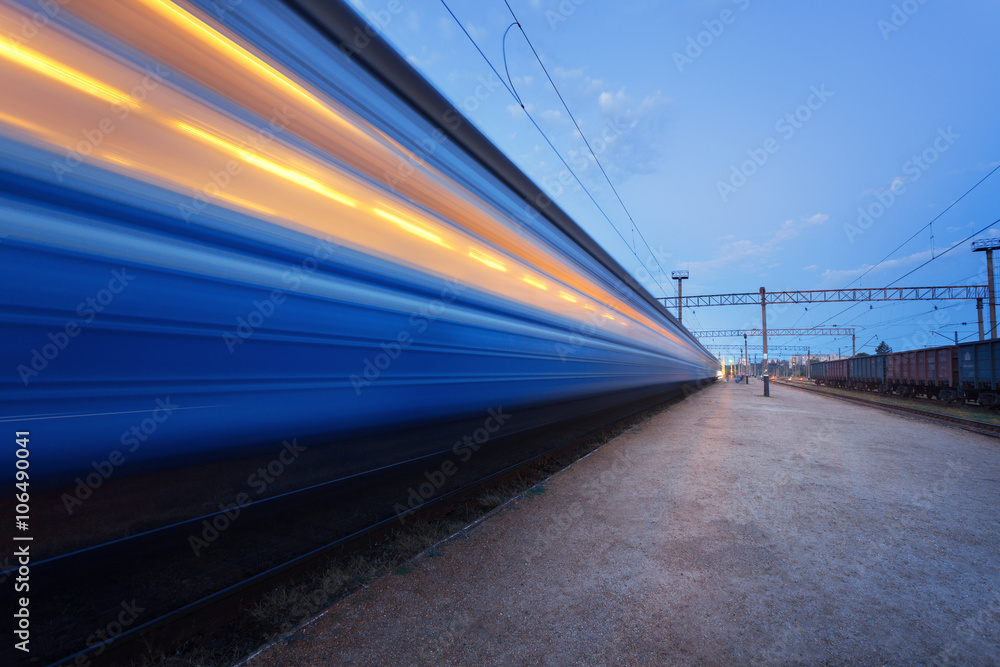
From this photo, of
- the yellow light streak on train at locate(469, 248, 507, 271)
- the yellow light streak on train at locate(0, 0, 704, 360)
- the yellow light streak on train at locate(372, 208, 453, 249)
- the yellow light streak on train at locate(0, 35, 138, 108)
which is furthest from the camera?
the yellow light streak on train at locate(469, 248, 507, 271)

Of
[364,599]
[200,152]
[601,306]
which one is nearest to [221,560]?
[364,599]

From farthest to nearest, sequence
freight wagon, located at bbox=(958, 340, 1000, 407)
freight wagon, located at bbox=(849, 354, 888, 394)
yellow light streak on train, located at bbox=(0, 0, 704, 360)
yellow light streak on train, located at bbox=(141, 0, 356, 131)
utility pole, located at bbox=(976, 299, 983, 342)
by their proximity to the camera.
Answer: utility pole, located at bbox=(976, 299, 983, 342) < freight wagon, located at bbox=(849, 354, 888, 394) < freight wagon, located at bbox=(958, 340, 1000, 407) < yellow light streak on train, located at bbox=(141, 0, 356, 131) < yellow light streak on train, located at bbox=(0, 0, 704, 360)

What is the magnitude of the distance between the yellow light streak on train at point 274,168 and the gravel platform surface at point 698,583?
62.1 inches

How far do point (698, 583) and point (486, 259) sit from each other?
1977 millimetres

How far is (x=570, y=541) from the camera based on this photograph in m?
2.58

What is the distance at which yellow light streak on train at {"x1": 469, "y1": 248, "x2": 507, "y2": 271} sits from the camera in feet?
8.57

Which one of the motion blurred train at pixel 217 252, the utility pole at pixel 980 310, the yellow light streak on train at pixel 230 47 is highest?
the utility pole at pixel 980 310

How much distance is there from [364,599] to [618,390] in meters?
4.66

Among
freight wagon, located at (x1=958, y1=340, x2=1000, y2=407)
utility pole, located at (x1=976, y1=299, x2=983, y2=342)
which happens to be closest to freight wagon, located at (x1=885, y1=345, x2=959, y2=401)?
freight wagon, located at (x1=958, y1=340, x2=1000, y2=407)

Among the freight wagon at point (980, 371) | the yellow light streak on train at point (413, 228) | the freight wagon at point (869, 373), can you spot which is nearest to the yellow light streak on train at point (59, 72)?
the yellow light streak on train at point (413, 228)

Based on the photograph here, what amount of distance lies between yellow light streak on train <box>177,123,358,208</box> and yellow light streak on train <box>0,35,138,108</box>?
5.8 inches

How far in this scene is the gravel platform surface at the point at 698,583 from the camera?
5.31 ft

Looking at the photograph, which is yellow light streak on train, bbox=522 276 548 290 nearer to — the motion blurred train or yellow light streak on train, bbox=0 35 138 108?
the motion blurred train

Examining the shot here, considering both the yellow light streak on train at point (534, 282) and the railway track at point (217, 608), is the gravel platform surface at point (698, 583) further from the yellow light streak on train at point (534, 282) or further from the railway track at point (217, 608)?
the yellow light streak on train at point (534, 282)
